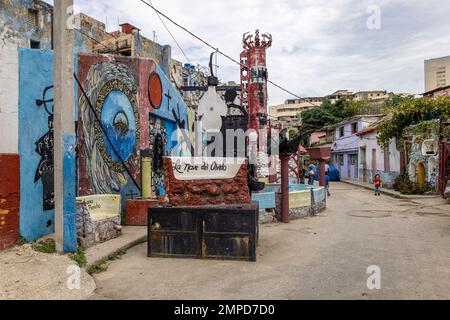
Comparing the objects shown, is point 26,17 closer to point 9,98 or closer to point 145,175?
point 145,175

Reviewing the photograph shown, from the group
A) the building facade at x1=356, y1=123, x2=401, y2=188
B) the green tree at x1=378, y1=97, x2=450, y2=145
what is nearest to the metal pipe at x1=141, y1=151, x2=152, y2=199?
the green tree at x1=378, y1=97, x2=450, y2=145

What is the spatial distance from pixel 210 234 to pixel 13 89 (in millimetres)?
4557

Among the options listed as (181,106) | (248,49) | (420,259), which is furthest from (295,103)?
(420,259)

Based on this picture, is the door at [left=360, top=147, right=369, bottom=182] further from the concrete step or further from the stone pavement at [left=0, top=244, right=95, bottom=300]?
the stone pavement at [left=0, top=244, right=95, bottom=300]

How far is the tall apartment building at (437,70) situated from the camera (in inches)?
1526

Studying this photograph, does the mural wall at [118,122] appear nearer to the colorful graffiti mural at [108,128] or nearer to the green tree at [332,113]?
the colorful graffiti mural at [108,128]

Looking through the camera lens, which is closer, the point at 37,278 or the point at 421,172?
the point at 37,278

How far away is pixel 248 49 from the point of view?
23.5 m

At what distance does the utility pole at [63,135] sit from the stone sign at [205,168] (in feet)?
6.22

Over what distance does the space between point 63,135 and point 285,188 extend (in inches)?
249

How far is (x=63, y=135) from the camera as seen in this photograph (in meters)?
6.54

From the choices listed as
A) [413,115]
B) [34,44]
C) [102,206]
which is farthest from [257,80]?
[102,206]

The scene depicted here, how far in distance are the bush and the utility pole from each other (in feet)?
53.3

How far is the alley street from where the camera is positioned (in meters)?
5.06
